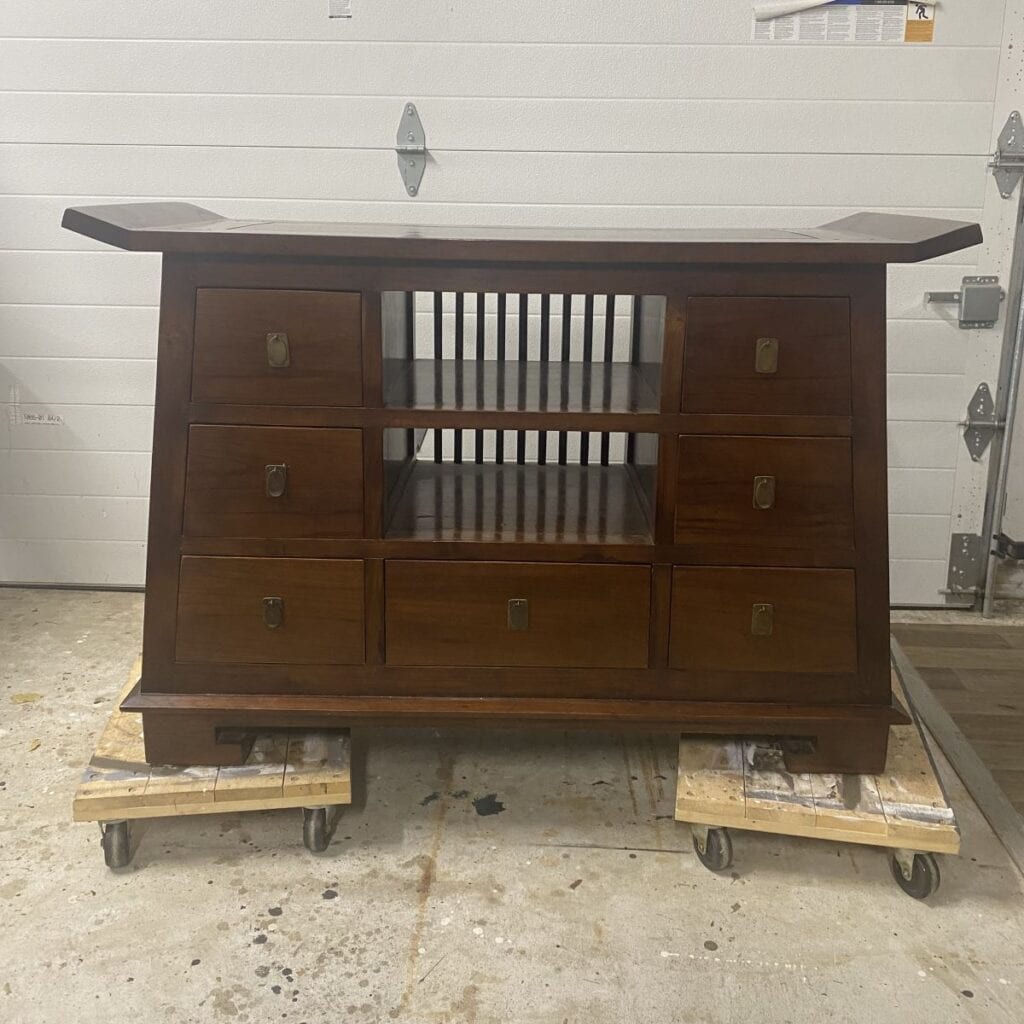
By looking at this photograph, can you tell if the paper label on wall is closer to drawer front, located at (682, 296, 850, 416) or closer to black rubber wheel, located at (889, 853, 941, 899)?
drawer front, located at (682, 296, 850, 416)

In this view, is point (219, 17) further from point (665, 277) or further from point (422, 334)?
point (665, 277)

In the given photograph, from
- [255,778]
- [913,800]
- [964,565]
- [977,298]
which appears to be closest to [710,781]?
[913,800]

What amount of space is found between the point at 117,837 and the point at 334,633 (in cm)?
54

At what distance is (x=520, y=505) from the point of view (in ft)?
6.46

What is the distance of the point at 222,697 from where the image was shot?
5.73ft

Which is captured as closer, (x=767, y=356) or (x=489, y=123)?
(x=767, y=356)

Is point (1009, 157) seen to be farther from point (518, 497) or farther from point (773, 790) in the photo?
point (773, 790)

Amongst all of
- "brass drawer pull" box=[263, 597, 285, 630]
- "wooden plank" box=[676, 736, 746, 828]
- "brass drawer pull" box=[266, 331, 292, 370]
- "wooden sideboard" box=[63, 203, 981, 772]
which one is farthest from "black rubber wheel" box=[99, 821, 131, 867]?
"wooden plank" box=[676, 736, 746, 828]

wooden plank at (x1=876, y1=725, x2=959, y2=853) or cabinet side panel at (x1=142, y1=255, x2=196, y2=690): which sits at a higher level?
cabinet side panel at (x1=142, y1=255, x2=196, y2=690)

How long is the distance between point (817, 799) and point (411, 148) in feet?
6.44

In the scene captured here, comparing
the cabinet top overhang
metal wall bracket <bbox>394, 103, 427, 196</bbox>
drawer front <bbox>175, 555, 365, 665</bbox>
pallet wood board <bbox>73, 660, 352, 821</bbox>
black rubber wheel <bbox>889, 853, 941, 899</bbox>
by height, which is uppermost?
metal wall bracket <bbox>394, 103, 427, 196</bbox>

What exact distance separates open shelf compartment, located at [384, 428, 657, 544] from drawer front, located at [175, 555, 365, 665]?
0.15 m

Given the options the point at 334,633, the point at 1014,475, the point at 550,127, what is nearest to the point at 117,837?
the point at 334,633

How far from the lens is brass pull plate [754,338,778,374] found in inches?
63.6
